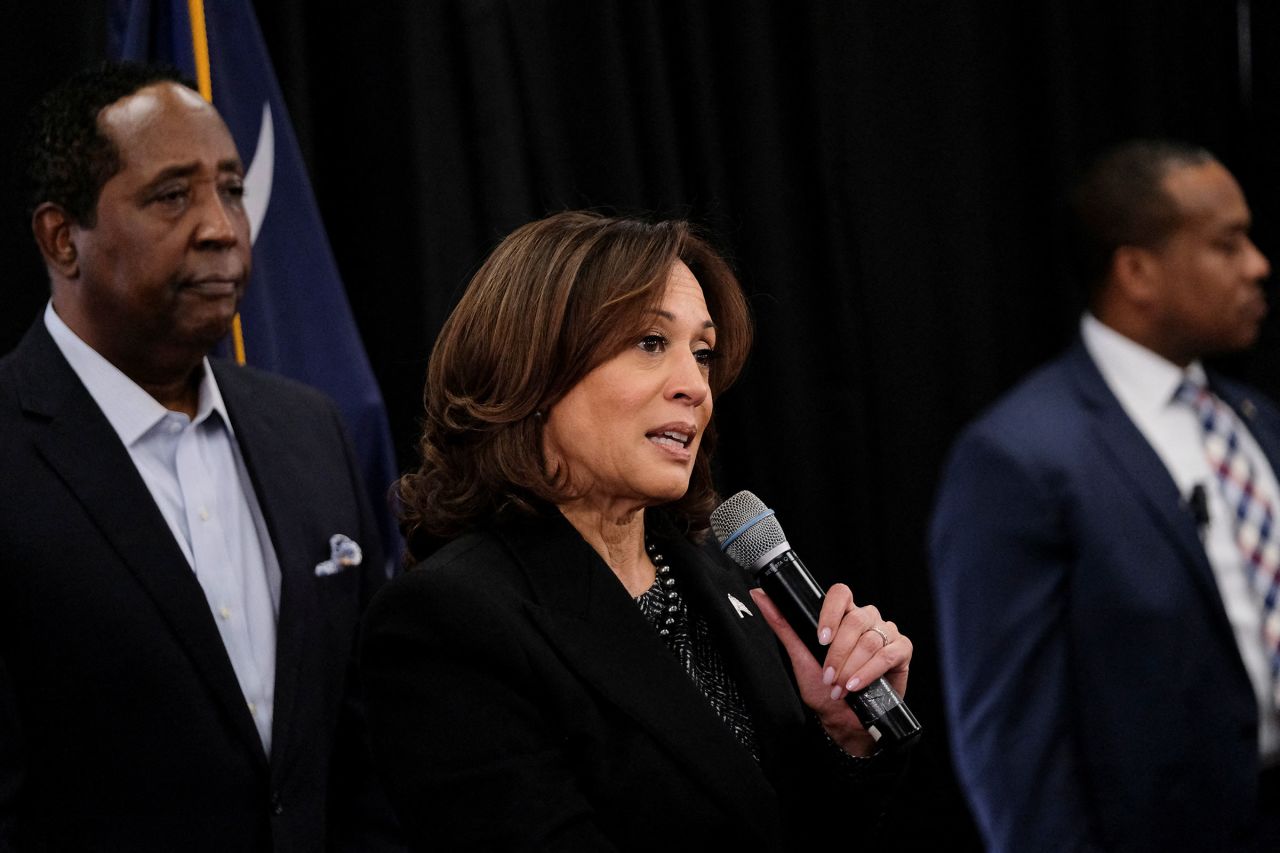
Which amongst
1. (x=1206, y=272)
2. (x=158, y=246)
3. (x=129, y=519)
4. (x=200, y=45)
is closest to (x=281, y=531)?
(x=129, y=519)

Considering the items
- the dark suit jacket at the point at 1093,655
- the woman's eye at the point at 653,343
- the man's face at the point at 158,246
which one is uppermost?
the man's face at the point at 158,246

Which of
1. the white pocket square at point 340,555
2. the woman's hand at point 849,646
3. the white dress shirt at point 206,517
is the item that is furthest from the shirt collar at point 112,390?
the woman's hand at point 849,646

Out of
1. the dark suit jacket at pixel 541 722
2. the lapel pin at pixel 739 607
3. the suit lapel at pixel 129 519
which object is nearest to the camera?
the dark suit jacket at pixel 541 722

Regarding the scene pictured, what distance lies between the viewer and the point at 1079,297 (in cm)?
396

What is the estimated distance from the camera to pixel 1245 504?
2668 millimetres

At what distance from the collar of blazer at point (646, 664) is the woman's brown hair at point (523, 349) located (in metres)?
0.07

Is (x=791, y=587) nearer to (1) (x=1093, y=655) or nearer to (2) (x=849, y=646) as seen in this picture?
(2) (x=849, y=646)

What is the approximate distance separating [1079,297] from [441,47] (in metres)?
1.84

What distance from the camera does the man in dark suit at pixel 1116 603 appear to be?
97.0 inches

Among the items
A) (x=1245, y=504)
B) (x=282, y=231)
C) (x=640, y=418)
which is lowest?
(x=1245, y=504)

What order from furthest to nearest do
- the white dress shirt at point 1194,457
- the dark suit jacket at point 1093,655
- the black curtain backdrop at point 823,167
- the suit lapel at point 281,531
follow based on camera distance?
the black curtain backdrop at point 823,167
the white dress shirt at point 1194,457
the dark suit jacket at point 1093,655
the suit lapel at point 281,531

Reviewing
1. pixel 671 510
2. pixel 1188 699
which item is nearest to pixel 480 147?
pixel 671 510

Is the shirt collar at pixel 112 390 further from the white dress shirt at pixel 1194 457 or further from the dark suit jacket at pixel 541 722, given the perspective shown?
the white dress shirt at pixel 1194 457

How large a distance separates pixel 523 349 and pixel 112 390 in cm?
75
